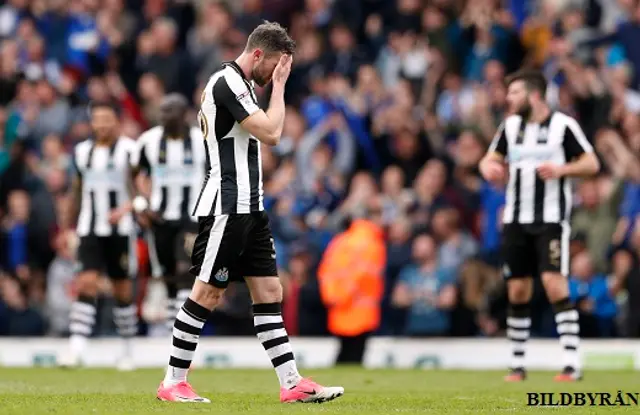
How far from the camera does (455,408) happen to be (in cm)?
965

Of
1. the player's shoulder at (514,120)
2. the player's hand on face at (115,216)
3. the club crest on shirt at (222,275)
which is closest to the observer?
the club crest on shirt at (222,275)

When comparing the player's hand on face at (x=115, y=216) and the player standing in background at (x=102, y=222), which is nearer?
the player's hand on face at (x=115, y=216)

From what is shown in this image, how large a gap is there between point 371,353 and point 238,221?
25.0ft

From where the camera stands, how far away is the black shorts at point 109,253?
15523 mm

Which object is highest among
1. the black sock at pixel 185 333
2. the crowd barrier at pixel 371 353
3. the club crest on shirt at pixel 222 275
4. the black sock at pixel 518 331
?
the club crest on shirt at pixel 222 275

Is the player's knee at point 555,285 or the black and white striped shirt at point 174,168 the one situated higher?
the black and white striped shirt at point 174,168

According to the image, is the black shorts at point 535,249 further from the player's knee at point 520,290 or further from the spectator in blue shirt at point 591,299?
the spectator in blue shirt at point 591,299

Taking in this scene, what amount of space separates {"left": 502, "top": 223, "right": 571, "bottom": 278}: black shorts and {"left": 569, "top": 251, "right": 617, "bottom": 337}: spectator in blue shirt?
3022mm

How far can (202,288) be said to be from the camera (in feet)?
31.9

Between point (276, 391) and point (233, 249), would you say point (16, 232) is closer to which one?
point (276, 391)

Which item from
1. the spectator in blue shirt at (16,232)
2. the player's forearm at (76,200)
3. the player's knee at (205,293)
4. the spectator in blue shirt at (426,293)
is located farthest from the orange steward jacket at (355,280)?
the player's knee at (205,293)

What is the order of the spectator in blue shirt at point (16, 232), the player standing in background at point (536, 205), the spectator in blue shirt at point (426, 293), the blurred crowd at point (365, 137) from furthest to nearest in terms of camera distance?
the spectator in blue shirt at point (16, 232) < the blurred crowd at point (365, 137) < the spectator in blue shirt at point (426, 293) < the player standing in background at point (536, 205)

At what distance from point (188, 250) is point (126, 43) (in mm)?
8524

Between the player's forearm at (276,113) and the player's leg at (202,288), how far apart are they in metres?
0.64
